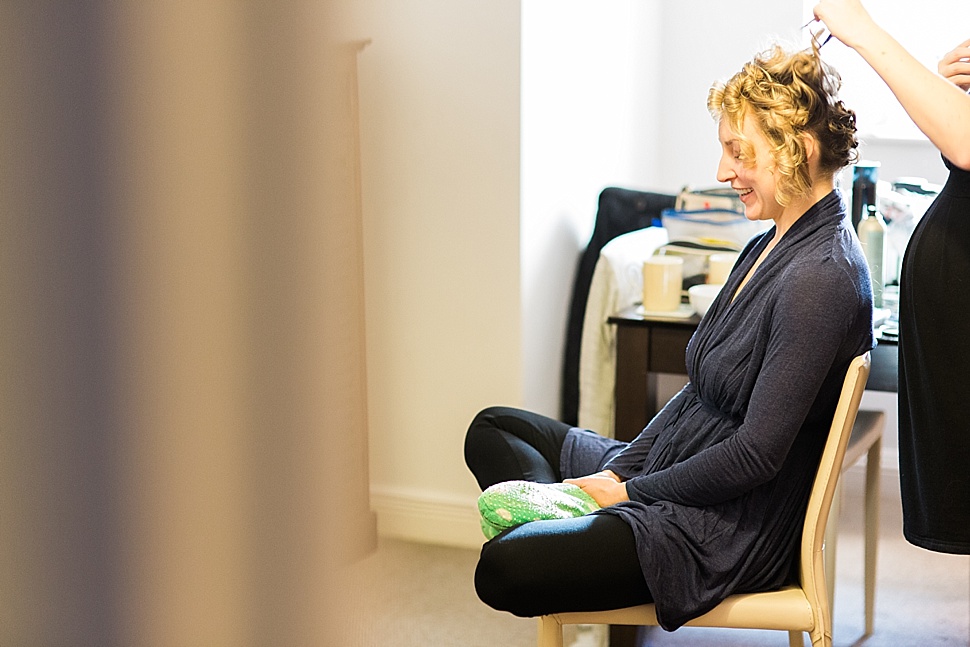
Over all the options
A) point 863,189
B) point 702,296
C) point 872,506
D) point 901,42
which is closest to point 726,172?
point 702,296

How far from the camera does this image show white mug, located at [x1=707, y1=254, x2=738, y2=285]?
1.87 metres

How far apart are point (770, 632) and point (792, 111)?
1.11 metres

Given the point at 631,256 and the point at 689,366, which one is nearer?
the point at 689,366

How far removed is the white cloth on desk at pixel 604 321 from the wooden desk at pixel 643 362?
0.83 feet

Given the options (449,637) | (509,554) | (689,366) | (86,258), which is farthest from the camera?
(449,637)

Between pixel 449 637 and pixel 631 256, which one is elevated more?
pixel 631 256

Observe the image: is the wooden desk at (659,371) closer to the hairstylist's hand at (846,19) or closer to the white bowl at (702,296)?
the white bowl at (702,296)

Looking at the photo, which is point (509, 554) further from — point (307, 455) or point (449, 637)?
point (307, 455)

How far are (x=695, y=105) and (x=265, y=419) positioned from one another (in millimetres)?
2749

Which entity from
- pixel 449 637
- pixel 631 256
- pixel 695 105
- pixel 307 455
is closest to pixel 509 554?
pixel 449 637

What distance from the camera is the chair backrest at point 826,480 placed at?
112cm

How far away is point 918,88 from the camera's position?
1.02 metres

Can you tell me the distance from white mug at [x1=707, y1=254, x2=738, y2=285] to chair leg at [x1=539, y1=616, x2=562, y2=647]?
840mm

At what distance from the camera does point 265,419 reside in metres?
0.19
